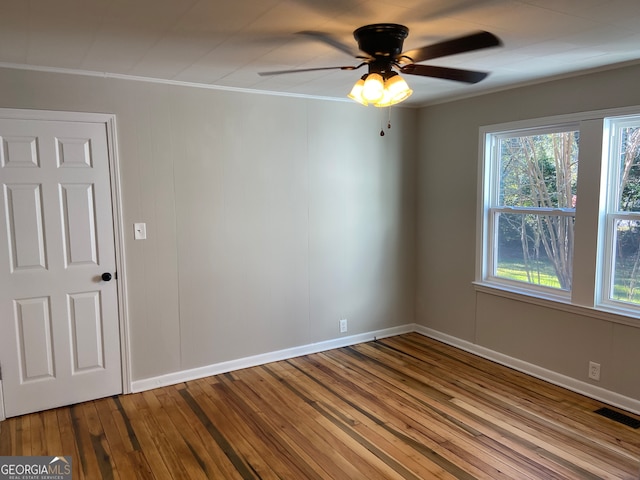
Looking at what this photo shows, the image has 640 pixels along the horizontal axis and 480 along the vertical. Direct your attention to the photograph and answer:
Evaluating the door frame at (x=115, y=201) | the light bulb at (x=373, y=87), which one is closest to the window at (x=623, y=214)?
the light bulb at (x=373, y=87)

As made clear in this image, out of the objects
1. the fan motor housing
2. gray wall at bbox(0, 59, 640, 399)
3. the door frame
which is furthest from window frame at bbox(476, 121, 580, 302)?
the door frame

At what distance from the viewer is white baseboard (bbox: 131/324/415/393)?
3629mm

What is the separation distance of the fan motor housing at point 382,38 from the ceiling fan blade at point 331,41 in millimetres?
198

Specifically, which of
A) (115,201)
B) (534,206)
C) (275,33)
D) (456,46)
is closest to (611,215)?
(534,206)

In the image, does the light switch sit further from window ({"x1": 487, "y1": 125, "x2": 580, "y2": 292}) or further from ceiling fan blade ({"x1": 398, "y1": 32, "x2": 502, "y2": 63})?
window ({"x1": 487, "y1": 125, "x2": 580, "y2": 292})

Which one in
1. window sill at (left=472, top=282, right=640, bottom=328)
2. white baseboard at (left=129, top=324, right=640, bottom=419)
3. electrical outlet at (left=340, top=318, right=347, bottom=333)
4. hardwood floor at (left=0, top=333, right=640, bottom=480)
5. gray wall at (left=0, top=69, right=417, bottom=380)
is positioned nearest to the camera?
hardwood floor at (left=0, top=333, right=640, bottom=480)

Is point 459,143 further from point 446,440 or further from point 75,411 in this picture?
point 75,411

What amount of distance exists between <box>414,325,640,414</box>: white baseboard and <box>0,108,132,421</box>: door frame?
294cm

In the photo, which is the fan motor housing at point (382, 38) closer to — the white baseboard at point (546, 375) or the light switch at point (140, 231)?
the light switch at point (140, 231)

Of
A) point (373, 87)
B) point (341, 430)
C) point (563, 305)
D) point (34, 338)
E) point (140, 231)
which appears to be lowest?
point (341, 430)

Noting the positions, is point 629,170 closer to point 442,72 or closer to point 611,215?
point 611,215

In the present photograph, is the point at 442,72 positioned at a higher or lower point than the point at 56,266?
higher

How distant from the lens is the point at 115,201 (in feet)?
11.1

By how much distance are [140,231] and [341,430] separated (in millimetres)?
2049
